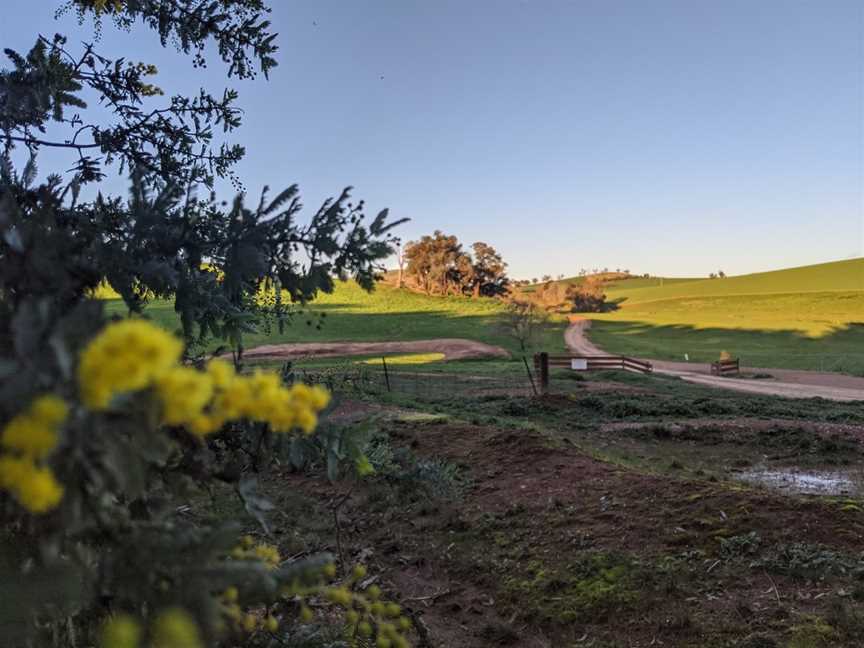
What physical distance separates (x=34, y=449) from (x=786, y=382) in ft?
130

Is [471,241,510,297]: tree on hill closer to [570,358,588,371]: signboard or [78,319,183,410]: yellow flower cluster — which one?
[570,358,588,371]: signboard

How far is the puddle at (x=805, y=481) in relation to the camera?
994 centimetres

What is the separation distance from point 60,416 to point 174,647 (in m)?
0.45

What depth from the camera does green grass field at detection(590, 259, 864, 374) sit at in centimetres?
5072

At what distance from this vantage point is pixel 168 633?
1.00 meters

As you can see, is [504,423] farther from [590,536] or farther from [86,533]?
[86,533]

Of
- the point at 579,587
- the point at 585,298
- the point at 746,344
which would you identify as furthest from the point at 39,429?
the point at 585,298

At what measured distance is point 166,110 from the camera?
4.52m

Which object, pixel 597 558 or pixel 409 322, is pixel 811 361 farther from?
pixel 597 558

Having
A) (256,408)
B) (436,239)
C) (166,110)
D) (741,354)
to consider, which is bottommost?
(741,354)

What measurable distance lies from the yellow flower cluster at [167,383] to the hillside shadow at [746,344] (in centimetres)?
4783

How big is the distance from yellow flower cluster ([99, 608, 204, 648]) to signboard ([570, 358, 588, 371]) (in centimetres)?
3683

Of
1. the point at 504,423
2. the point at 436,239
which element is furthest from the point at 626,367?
the point at 436,239

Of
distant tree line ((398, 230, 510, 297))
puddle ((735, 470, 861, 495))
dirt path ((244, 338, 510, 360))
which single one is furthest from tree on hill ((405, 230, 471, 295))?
puddle ((735, 470, 861, 495))
